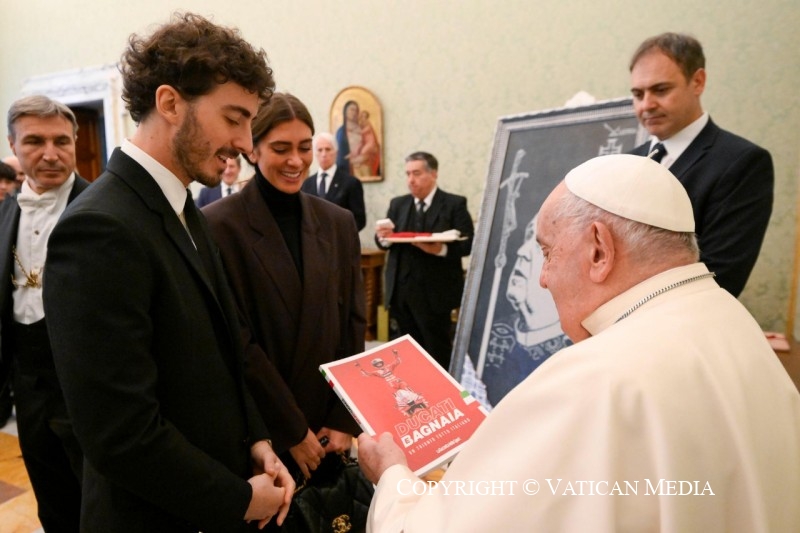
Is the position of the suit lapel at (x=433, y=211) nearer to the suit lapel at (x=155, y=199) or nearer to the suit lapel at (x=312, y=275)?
the suit lapel at (x=312, y=275)

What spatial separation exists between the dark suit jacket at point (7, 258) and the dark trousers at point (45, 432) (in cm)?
4

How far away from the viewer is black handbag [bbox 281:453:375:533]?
159 cm

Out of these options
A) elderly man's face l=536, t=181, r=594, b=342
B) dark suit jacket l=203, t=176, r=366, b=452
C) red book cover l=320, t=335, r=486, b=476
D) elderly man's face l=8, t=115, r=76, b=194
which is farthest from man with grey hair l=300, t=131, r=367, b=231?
elderly man's face l=536, t=181, r=594, b=342

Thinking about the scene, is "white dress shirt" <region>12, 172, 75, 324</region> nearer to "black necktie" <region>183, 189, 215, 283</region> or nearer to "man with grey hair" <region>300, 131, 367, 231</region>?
"black necktie" <region>183, 189, 215, 283</region>

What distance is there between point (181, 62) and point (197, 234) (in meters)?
0.44

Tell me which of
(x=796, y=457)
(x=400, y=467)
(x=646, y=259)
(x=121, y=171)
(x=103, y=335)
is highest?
(x=121, y=171)

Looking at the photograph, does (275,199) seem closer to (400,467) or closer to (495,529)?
(400,467)

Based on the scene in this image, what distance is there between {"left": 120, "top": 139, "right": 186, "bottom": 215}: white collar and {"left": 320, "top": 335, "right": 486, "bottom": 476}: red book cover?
60cm

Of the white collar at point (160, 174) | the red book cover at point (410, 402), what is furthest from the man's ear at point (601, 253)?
the white collar at point (160, 174)

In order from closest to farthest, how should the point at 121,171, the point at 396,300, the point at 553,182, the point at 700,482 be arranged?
the point at 700,482
the point at 121,171
the point at 553,182
the point at 396,300

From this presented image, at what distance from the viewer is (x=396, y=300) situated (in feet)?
14.2

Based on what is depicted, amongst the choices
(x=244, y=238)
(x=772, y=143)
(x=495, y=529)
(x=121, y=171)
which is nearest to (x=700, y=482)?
(x=495, y=529)

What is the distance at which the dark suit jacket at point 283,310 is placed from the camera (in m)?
1.67

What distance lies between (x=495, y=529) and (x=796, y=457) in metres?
0.55
